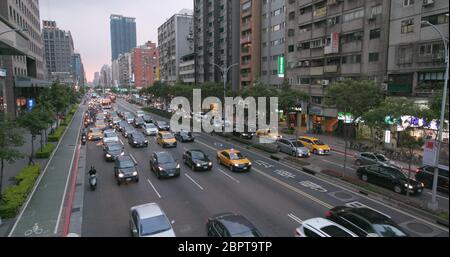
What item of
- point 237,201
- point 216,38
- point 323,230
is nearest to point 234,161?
point 237,201

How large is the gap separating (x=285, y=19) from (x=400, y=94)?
103 feet

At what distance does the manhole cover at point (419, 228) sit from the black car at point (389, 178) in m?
3.93

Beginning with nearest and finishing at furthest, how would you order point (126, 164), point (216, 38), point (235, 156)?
point (126, 164)
point (235, 156)
point (216, 38)

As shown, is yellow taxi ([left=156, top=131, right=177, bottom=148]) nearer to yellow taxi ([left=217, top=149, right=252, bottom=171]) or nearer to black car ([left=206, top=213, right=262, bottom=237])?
yellow taxi ([left=217, top=149, right=252, bottom=171])

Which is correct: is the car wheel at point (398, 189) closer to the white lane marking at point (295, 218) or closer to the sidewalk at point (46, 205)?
the white lane marking at point (295, 218)

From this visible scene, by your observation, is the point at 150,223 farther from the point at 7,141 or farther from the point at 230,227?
the point at 7,141

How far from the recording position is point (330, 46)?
46.7 m

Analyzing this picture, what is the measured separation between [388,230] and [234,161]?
1497 centimetres

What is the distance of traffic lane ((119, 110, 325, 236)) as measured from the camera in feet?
50.3

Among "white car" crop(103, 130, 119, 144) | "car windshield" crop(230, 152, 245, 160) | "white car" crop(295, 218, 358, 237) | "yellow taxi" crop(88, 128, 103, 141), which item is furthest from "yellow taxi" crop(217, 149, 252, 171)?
"yellow taxi" crop(88, 128, 103, 141)

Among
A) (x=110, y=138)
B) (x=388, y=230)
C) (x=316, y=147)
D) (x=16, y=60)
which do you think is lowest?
(x=316, y=147)

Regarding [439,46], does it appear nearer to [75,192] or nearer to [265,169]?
[265,169]

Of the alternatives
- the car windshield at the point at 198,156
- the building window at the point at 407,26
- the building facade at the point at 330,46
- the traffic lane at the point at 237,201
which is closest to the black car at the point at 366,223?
the traffic lane at the point at 237,201
